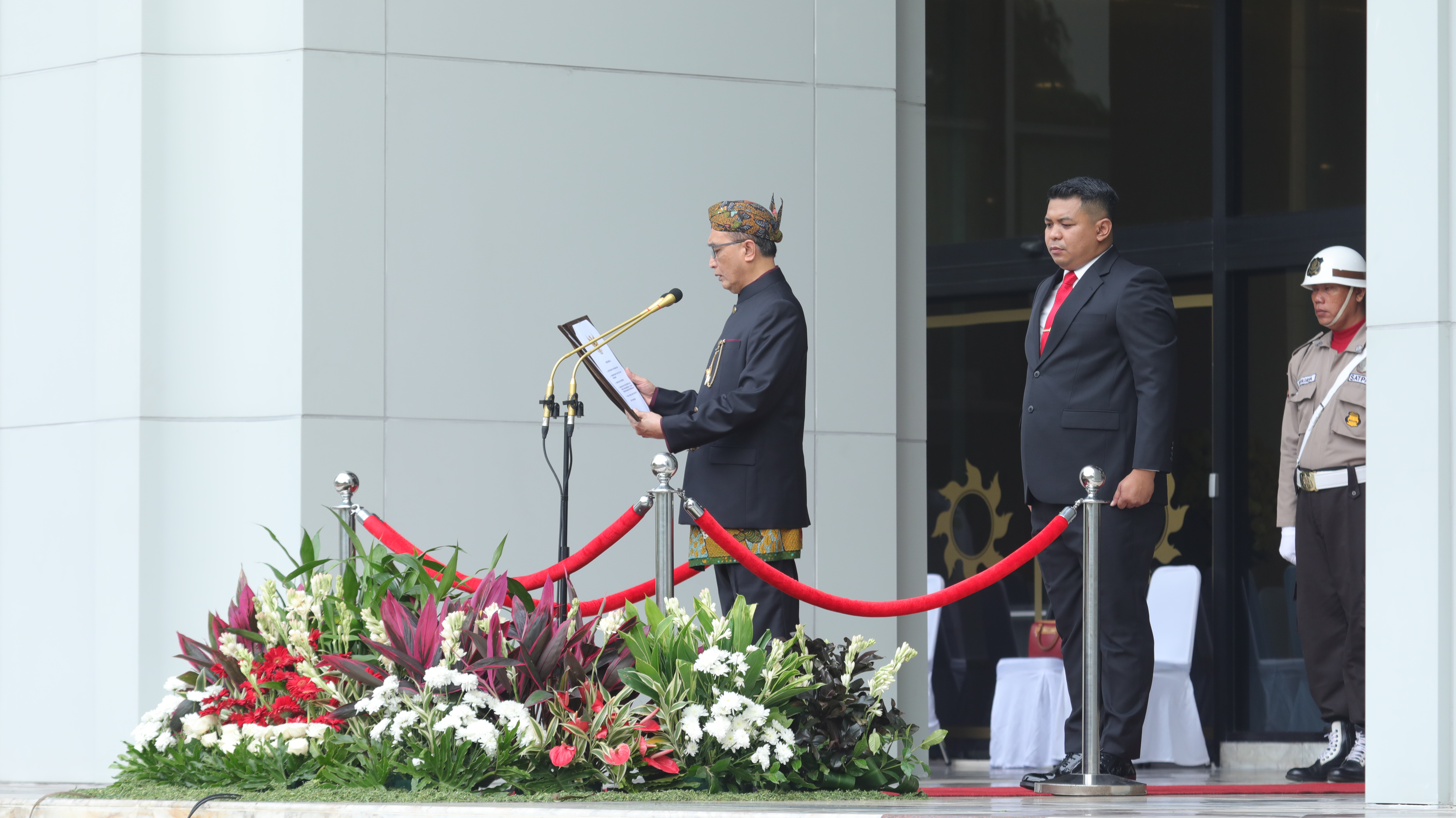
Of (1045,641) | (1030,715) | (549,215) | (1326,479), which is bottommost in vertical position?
(1030,715)

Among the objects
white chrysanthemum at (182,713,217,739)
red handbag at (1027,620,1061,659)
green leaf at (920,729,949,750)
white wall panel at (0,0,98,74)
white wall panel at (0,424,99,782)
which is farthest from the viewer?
red handbag at (1027,620,1061,659)

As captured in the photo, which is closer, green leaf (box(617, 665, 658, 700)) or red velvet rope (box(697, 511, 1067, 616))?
green leaf (box(617, 665, 658, 700))

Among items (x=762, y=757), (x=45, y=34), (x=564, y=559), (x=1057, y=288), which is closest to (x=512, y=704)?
(x=762, y=757)

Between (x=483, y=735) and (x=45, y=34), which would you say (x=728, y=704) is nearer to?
(x=483, y=735)

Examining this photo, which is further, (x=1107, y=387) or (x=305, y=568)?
(x=1107, y=387)

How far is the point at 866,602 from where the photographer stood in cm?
557

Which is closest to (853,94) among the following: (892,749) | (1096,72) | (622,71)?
(622,71)

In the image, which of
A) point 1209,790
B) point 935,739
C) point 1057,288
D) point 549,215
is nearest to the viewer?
point 935,739

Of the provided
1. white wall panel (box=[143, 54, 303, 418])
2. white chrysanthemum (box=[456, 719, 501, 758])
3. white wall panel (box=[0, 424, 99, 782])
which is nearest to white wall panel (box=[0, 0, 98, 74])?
white wall panel (box=[143, 54, 303, 418])

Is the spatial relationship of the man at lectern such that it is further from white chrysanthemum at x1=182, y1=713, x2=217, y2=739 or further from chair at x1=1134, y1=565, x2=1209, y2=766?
chair at x1=1134, y1=565, x2=1209, y2=766

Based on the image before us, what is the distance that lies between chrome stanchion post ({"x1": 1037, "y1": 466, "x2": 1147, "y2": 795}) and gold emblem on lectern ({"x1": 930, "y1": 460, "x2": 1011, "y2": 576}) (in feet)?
15.1

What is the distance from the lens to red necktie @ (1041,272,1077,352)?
19.6ft

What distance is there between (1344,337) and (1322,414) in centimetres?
31

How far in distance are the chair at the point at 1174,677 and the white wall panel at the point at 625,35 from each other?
3.06 m
